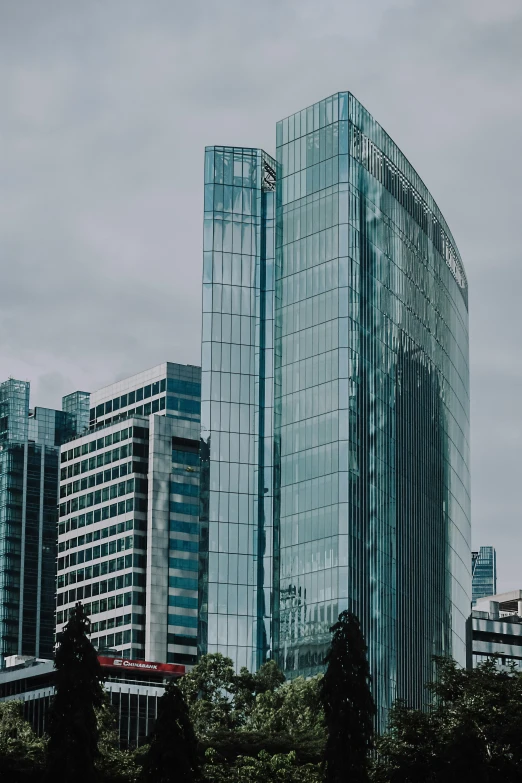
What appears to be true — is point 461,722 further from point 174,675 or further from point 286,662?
point 174,675

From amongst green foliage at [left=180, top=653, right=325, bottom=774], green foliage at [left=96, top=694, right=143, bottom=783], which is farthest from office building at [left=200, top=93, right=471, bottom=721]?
green foliage at [left=96, top=694, right=143, bottom=783]

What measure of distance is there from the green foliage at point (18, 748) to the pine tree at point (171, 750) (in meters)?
20.5

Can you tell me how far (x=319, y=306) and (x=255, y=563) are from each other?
29.3 meters

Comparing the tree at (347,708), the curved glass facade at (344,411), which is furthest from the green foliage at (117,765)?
the curved glass facade at (344,411)

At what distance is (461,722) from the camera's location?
10500 centimetres

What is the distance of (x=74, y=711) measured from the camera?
3369 inches

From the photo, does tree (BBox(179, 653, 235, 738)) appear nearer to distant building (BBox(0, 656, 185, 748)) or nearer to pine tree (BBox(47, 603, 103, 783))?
distant building (BBox(0, 656, 185, 748))

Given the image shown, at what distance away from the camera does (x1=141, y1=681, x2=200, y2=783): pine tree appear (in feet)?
271

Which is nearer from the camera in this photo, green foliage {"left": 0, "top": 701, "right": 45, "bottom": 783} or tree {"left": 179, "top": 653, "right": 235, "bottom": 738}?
green foliage {"left": 0, "top": 701, "right": 45, "bottom": 783}

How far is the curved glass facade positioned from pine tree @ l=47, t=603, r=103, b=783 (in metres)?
87.9

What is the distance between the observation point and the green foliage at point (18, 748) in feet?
346

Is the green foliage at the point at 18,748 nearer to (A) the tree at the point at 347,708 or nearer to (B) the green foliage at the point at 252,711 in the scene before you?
(B) the green foliage at the point at 252,711

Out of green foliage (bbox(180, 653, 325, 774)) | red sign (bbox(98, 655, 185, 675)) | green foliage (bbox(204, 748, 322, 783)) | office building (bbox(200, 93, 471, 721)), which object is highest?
office building (bbox(200, 93, 471, 721))

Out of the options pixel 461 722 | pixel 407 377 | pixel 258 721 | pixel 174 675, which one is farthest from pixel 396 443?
pixel 461 722
